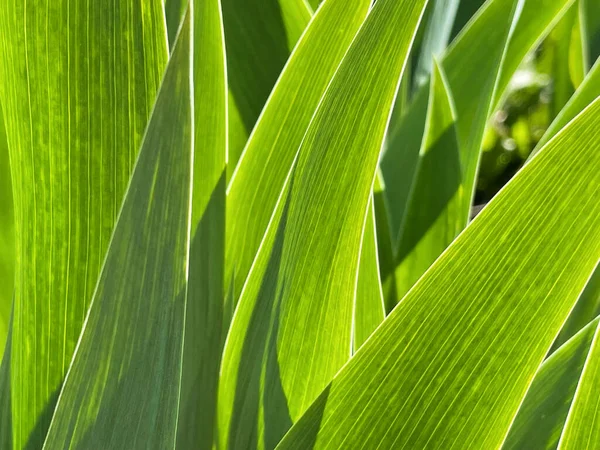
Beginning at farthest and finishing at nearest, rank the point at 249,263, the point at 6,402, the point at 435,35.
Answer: the point at 435,35 → the point at 249,263 → the point at 6,402

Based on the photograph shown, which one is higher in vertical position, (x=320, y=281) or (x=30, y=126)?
(x=30, y=126)

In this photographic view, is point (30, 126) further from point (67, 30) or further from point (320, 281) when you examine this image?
point (320, 281)

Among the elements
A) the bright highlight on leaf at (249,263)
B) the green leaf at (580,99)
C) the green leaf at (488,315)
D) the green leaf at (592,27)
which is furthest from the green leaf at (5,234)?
the green leaf at (592,27)

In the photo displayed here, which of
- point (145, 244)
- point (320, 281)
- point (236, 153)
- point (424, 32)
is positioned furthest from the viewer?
point (424, 32)

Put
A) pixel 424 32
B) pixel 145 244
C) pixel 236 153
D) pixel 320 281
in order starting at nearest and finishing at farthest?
pixel 145 244
pixel 320 281
pixel 236 153
pixel 424 32

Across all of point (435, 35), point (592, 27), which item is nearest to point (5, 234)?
point (435, 35)

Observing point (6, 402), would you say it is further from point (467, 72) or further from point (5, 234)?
point (467, 72)

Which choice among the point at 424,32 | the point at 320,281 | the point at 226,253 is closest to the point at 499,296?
the point at 320,281
